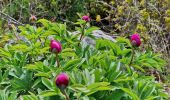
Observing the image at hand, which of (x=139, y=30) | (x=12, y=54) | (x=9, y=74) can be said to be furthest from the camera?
(x=139, y=30)

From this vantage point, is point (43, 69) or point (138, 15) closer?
point (43, 69)

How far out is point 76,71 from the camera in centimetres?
155

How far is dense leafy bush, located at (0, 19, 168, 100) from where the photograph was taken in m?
1.46

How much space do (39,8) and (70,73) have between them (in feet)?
11.6

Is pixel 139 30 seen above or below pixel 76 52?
below

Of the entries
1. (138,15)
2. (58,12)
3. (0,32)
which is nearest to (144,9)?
(138,15)

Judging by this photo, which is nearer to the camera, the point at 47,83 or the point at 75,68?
the point at 47,83

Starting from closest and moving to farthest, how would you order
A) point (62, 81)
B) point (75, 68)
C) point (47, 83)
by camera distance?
point (62, 81) → point (47, 83) → point (75, 68)

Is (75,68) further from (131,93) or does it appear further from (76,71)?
(131,93)

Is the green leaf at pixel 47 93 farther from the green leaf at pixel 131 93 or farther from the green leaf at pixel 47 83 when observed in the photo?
the green leaf at pixel 131 93

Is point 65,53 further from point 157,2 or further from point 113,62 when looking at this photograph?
point 157,2

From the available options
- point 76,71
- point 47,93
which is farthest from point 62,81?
point 76,71

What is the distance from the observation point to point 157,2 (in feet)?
16.1

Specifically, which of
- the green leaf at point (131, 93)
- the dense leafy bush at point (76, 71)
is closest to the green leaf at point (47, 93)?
the dense leafy bush at point (76, 71)
